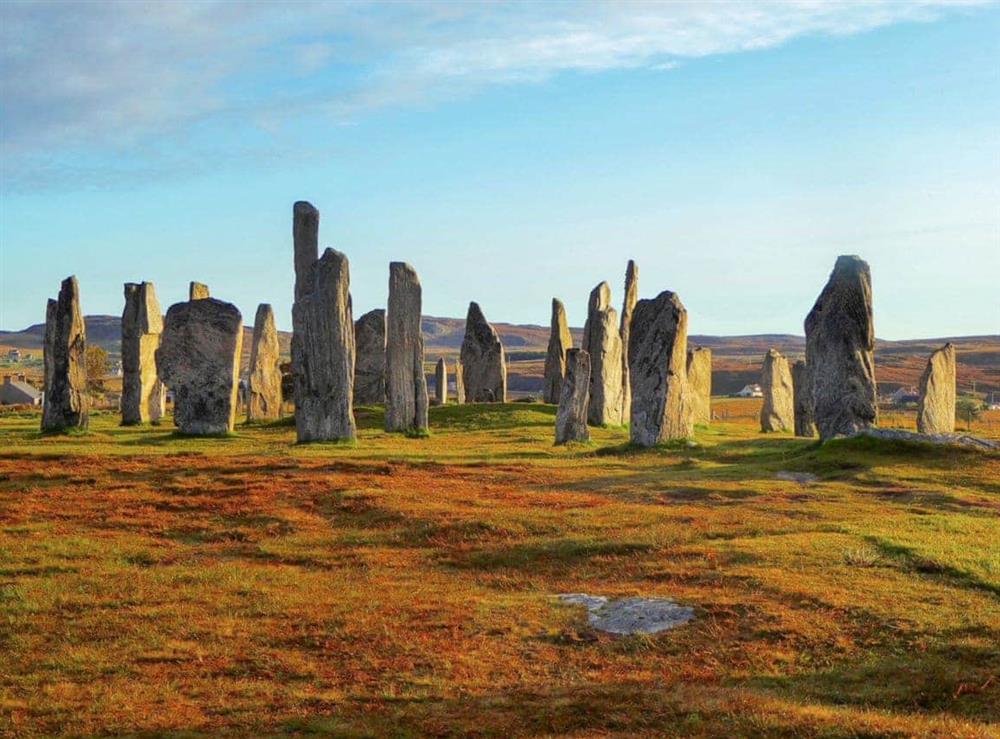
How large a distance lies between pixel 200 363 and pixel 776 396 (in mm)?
25005

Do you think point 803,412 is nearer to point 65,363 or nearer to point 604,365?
point 604,365

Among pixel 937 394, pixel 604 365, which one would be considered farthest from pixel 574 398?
pixel 937 394

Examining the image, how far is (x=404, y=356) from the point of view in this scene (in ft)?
128

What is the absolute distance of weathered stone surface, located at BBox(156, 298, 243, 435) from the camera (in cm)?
3672

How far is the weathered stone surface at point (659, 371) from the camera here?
113ft

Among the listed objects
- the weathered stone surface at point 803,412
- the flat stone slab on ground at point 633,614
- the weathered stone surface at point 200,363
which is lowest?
the flat stone slab on ground at point 633,614

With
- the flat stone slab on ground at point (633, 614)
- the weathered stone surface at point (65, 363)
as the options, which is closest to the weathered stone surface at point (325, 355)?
the weathered stone surface at point (65, 363)

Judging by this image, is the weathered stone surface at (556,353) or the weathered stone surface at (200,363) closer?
the weathered stone surface at (200,363)

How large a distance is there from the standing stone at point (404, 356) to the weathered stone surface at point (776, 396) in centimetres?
1648

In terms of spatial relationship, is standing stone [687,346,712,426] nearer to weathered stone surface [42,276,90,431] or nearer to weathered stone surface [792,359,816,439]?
weathered stone surface [792,359,816,439]

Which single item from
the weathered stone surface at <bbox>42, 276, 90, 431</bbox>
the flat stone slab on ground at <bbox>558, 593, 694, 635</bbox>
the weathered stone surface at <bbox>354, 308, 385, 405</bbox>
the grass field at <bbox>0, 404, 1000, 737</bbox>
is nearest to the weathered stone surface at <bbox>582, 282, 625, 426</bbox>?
the weathered stone surface at <bbox>354, 308, 385, 405</bbox>

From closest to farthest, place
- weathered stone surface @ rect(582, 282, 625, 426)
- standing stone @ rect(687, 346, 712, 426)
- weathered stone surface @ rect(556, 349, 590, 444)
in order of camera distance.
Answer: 1. weathered stone surface @ rect(556, 349, 590, 444)
2. weathered stone surface @ rect(582, 282, 625, 426)
3. standing stone @ rect(687, 346, 712, 426)

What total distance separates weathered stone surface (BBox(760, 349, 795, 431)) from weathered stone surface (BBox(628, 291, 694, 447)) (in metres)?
14.4

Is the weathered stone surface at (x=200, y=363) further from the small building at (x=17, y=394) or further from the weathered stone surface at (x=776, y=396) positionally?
the small building at (x=17, y=394)
